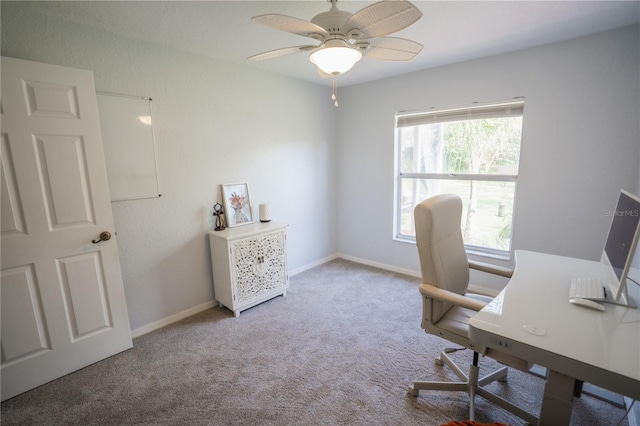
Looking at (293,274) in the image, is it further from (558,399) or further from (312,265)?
(558,399)

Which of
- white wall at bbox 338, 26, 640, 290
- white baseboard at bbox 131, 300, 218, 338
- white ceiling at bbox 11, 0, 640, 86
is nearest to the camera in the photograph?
white ceiling at bbox 11, 0, 640, 86

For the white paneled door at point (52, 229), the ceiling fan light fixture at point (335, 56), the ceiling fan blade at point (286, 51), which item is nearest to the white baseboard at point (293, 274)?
the white paneled door at point (52, 229)

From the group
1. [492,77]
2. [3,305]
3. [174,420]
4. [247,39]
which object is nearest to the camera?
[174,420]

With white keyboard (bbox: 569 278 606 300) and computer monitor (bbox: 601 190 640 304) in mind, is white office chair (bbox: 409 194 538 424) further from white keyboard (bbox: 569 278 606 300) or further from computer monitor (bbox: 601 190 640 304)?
computer monitor (bbox: 601 190 640 304)

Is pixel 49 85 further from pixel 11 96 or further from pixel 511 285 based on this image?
pixel 511 285

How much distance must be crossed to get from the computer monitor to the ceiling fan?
1.20m

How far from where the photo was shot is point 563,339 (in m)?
0.98

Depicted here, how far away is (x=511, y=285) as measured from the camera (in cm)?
142

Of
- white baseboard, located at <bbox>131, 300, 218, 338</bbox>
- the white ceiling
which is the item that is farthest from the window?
white baseboard, located at <bbox>131, 300, 218, 338</bbox>

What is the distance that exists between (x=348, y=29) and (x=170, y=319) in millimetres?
2662

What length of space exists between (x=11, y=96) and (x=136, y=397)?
6.32ft

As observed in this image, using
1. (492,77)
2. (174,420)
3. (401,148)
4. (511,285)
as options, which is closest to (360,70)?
(401,148)

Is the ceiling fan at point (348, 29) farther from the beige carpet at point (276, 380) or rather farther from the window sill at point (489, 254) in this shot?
the window sill at point (489, 254)

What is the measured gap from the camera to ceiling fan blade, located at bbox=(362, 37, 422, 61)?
5.08 feet
